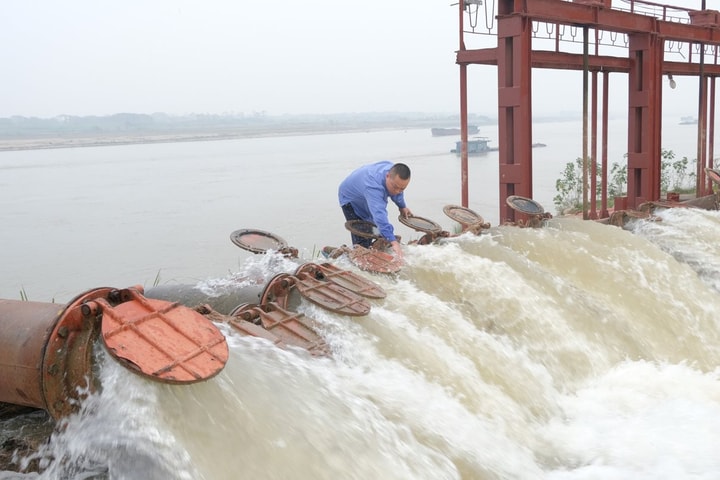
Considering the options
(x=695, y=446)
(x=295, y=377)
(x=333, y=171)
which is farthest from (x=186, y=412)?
(x=333, y=171)

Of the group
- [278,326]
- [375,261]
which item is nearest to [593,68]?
[375,261]

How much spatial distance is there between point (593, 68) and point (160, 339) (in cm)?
972

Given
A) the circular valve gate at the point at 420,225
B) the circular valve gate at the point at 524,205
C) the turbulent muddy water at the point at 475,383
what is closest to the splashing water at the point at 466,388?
the turbulent muddy water at the point at 475,383

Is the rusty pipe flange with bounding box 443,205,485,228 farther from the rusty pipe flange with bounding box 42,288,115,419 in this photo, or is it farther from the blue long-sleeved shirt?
the rusty pipe flange with bounding box 42,288,115,419

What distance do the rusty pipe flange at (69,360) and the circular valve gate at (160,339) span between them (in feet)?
0.25

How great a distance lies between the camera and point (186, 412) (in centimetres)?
283

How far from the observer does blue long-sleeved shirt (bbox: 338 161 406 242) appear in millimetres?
6207

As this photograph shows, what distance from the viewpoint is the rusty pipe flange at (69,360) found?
280 centimetres

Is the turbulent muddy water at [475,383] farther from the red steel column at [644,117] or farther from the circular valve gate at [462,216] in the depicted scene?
the red steel column at [644,117]

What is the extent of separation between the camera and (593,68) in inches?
431

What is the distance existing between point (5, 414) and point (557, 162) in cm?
3324

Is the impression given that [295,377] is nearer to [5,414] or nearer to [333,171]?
[5,414]

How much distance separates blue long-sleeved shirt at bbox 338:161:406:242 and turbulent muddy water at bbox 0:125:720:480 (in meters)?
0.48

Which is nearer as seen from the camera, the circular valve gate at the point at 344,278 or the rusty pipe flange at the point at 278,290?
the rusty pipe flange at the point at 278,290
